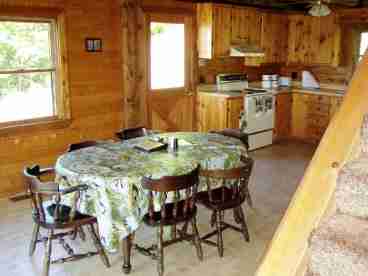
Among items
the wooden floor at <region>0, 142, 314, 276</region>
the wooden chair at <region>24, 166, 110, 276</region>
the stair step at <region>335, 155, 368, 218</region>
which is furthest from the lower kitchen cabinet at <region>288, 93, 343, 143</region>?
the stair step at <region>335, 155, 368, 218</region>

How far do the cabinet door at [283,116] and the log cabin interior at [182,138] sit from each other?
0.12 feet

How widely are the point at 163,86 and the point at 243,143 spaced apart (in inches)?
97.0

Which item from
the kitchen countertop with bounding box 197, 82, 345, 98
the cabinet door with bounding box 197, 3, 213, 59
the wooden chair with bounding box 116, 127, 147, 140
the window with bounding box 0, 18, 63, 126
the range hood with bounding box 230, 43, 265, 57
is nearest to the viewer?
the wooden chair with bounding box 116, 127, 147, 140

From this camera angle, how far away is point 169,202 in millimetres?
3570

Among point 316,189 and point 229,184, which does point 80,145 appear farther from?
point 316,189

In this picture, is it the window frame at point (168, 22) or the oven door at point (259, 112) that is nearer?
the window frame at point (168, 22)

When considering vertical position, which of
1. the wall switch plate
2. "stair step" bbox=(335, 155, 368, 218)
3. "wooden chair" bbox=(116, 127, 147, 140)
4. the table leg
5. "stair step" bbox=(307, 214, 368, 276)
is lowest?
the table leg

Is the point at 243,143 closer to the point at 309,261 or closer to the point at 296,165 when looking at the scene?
the point at 296,165

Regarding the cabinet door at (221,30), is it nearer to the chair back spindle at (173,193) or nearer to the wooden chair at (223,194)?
the wooden chair at (223,194)

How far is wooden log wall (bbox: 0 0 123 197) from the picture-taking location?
16.6ft

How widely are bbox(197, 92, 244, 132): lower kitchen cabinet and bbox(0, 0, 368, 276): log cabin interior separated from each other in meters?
0.03

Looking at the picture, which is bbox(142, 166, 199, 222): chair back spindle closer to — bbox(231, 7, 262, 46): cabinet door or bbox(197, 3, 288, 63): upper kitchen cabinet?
bbox(197, 3, 288, 63): upper kitchen cabinet

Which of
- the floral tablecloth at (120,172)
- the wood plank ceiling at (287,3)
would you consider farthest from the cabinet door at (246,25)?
the floral tablecloth at (120,172)

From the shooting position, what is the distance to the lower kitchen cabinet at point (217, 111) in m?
6.72
